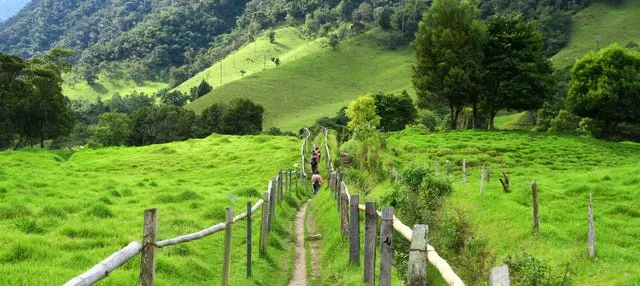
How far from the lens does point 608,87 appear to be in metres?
47.8

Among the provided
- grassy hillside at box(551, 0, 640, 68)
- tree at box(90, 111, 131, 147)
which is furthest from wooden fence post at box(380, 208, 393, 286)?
grassy hillside at box(551, 0, 640, 68)

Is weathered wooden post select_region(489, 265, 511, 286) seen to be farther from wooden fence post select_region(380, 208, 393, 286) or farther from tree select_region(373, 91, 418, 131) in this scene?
tree select_region(373, 91, 418, 131)

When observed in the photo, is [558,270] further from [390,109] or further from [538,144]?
[390,109]

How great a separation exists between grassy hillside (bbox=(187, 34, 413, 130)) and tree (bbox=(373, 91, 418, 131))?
1333 inches

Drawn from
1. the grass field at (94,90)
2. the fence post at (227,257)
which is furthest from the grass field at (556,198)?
the grass field at (94,90)

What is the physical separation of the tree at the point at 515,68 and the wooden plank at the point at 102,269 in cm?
4985

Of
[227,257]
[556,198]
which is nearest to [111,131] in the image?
[556,198]

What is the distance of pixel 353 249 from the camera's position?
11.6m

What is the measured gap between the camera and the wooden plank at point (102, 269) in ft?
15.3

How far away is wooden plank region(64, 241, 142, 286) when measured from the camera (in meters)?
4.67

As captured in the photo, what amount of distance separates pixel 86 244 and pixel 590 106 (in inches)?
1912

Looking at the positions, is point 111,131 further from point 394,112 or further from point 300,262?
point 300,262

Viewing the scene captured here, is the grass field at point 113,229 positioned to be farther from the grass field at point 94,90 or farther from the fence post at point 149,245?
the grass field at point 94,90

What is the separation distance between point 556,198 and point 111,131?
78201 millimetres
